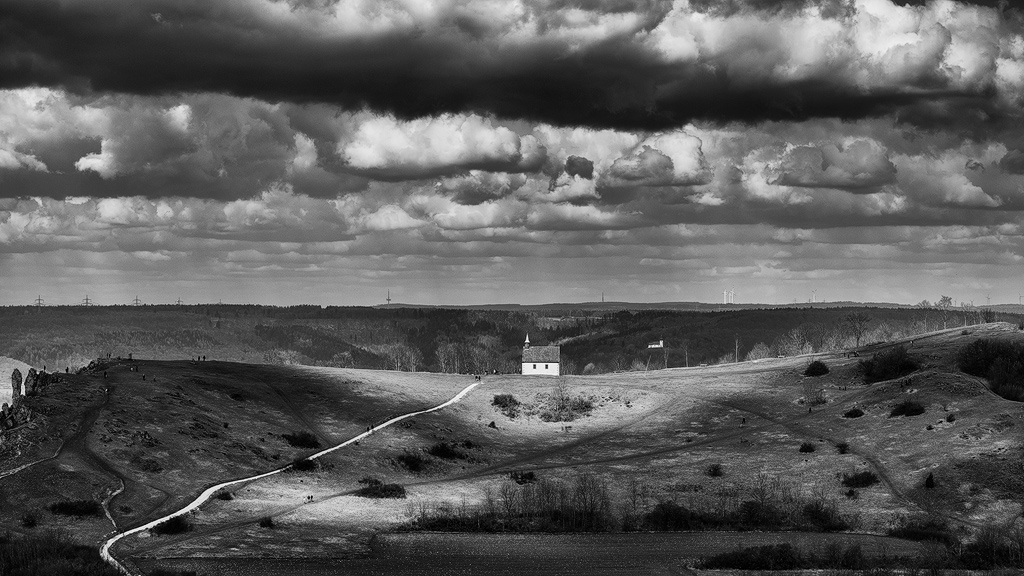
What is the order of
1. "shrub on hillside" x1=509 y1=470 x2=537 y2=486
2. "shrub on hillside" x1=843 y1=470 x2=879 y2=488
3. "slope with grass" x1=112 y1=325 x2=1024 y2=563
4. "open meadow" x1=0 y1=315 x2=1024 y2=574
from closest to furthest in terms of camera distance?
"open meadow" x1=0 y1=315 x2=1024 y2=574 → "slope with grass" x1=112 y1=325 x2=1024 y2=563 → "shrub on hillside" x1=843 y1=470 x2=879 y2=488 → "shrub on hillside" x1=509 y1=470 x2=537 y2=486

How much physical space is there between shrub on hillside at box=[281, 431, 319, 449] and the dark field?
45.8m

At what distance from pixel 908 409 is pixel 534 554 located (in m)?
82.6

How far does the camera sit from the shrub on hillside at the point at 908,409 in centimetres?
15812

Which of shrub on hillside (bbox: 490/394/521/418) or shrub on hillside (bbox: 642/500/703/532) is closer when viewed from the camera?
shrub on hillside (bbox: 642/500/703/532)

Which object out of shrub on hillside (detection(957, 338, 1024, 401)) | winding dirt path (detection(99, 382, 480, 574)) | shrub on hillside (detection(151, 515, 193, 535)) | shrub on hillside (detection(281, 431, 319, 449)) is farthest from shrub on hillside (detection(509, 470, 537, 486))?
shrub on hillside (detection(957, 338, 1024, 401))

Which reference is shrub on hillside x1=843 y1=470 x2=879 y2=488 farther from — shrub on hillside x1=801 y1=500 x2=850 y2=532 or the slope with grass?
shrub on hillside x1=801 y1=500 x2=850 y2=532

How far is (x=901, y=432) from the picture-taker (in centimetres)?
15112

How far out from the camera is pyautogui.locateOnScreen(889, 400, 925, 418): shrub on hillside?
519ft

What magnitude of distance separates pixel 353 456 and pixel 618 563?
5868 centimetres

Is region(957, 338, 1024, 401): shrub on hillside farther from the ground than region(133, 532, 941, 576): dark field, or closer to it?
farther from the ground

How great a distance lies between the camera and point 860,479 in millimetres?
132125

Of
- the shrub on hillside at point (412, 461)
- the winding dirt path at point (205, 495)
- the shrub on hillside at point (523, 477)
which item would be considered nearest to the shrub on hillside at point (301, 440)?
the winding dirt path at point (205, 495)

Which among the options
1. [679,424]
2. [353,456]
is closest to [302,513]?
[353,456]

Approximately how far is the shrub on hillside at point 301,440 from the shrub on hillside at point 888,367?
341ft
